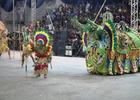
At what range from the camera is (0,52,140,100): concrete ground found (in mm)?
10021

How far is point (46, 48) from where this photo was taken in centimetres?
1352

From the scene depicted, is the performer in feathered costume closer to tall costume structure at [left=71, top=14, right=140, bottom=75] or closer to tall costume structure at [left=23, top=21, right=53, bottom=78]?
tall costume structure at [left=23, top=21, right=53, bottom=78]

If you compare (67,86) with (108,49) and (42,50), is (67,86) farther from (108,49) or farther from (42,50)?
(108,49)

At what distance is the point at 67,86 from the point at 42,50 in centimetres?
213

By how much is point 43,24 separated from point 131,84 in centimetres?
1763

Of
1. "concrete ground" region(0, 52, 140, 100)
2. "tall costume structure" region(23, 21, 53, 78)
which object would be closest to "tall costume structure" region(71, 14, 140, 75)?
"concrete ground" region(0, 52, 140, 100)

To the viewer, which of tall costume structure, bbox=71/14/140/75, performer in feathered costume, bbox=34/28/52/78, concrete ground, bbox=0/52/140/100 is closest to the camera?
concrete ground, bbox=0/52/140/100

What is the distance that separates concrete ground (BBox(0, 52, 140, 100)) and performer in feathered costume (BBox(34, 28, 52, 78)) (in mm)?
413

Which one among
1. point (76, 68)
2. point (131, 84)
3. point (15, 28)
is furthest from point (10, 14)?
point (131, 84)

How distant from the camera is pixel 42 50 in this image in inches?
529

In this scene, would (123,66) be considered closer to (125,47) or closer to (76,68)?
(125,47)

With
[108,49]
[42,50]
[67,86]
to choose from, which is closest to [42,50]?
[42,50]

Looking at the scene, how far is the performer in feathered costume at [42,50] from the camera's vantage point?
1347 centimetres

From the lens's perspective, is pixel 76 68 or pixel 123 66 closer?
pixel 123 66
